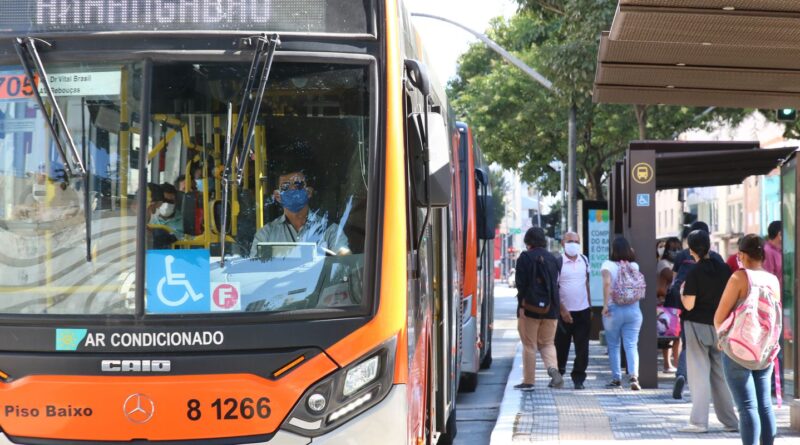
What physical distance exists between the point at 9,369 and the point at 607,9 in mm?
17327

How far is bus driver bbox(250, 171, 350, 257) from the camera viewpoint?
6266 mm

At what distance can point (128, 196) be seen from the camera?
6.27m

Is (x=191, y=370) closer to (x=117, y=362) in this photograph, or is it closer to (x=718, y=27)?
(x=117, y=362)

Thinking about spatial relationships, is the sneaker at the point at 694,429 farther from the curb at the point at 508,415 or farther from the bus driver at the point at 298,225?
the bus driver at the point at 298,225

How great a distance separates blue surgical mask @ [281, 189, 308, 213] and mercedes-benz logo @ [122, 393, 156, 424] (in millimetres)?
1112

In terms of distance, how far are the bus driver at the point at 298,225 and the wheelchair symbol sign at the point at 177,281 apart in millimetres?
264

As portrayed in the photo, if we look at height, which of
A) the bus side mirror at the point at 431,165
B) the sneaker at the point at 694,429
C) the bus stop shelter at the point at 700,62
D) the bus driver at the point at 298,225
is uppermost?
the bus stop shelter at the point at 700,62

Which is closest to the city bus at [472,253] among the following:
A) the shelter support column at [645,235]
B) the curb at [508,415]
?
the curb at [508,415]

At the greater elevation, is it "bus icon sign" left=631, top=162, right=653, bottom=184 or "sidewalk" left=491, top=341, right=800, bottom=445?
"bus icon sign" left=631, top=162, right=653, bottom=184

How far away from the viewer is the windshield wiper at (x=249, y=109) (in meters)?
6.21

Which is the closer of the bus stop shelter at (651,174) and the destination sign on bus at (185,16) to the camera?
the destination sign on bus at (185,16)

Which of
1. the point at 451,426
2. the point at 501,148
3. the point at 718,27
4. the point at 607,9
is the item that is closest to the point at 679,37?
the point at 718,27

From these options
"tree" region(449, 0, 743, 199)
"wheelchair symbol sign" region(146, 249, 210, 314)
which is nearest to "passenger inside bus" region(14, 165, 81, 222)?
"wheelchair symbol sign" region(146, 249, 210, 314)

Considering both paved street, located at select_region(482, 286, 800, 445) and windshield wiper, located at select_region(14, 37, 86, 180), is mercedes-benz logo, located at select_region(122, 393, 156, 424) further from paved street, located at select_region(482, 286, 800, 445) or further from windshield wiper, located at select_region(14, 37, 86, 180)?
paved street, located at select_region(482, 286, 800, 445)
